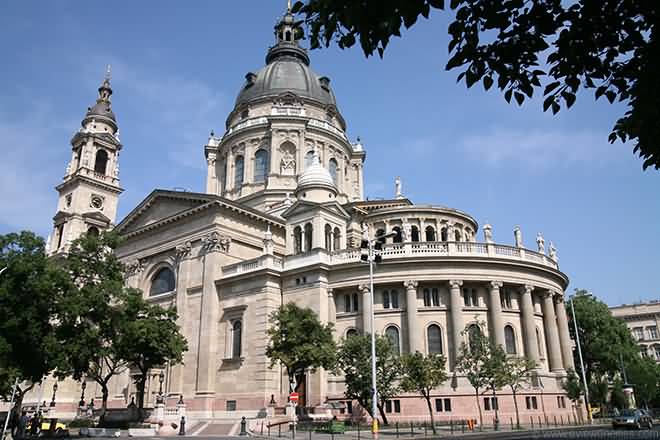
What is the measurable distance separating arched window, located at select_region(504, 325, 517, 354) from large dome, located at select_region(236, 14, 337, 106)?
37.9 metres

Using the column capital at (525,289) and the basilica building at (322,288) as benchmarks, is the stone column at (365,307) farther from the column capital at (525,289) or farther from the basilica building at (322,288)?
the column capital at (525,289)

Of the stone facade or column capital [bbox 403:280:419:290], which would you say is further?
the stone facade

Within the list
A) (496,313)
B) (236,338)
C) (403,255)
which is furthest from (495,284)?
(236,338)

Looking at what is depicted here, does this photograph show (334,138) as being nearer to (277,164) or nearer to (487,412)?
(277,164)

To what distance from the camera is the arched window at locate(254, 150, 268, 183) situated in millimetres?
63281

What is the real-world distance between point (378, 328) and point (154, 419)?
1663cm

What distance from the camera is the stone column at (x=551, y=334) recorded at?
43438 mm

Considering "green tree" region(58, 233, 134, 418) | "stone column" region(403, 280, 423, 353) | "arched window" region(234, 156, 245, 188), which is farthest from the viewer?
"arched window" region(234, 156, 245, 188)

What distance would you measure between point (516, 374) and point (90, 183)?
5756 cm

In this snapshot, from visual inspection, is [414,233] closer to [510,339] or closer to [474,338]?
[510,339]

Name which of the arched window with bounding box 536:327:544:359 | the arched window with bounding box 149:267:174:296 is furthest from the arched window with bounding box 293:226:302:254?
the arched window with bounding box 536:327:544:359

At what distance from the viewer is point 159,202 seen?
172 ft

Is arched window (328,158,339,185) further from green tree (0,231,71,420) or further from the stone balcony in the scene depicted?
green tree (0,231,71,420)

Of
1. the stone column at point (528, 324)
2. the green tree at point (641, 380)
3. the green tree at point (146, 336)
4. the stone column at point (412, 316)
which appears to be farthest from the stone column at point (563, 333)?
the green tree at point (146, 336)
